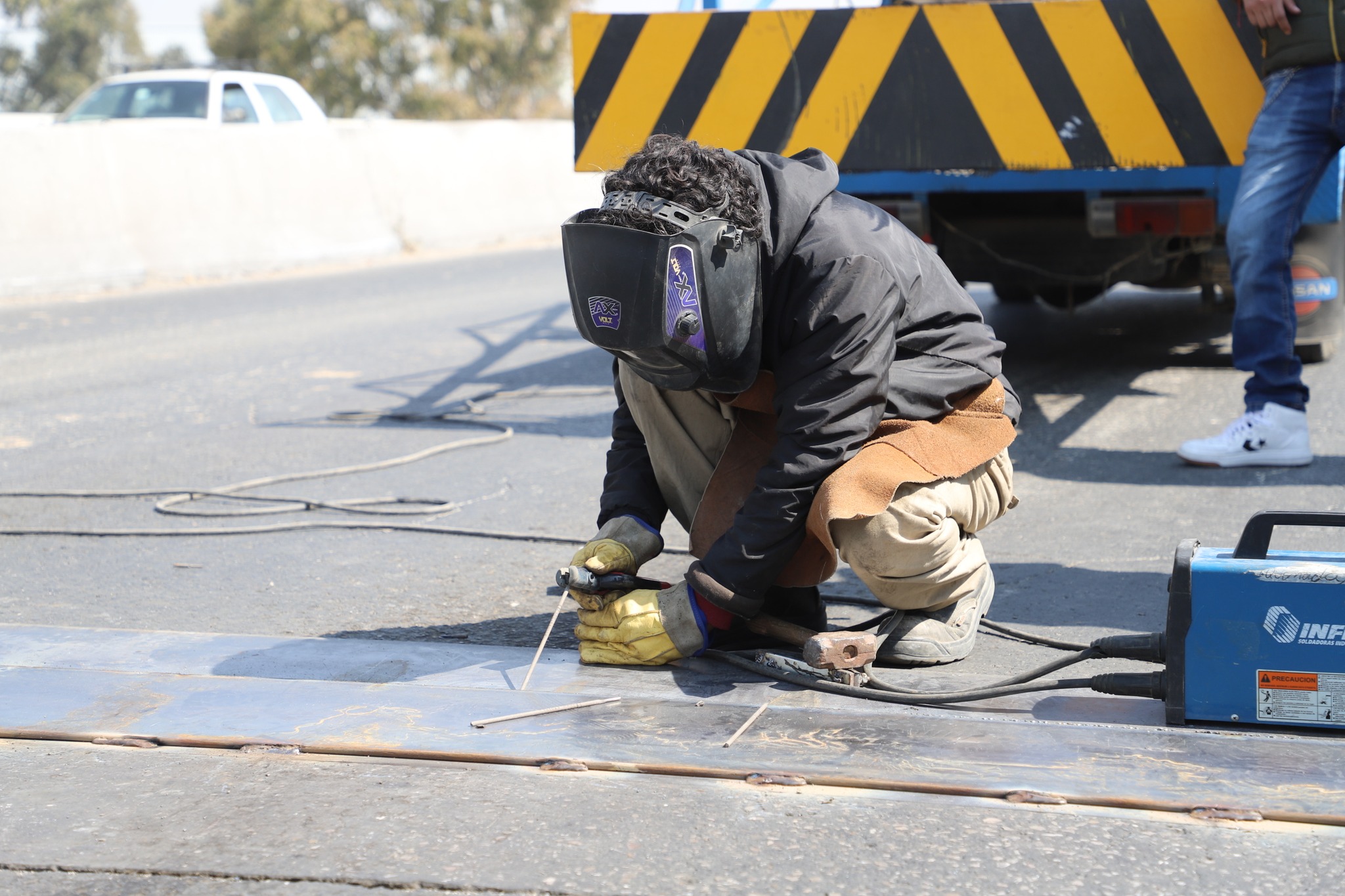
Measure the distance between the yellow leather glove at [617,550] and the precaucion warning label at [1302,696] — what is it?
1.20m

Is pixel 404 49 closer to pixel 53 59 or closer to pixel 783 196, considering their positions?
pixel 53 59

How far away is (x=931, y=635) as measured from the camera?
8.80 ft

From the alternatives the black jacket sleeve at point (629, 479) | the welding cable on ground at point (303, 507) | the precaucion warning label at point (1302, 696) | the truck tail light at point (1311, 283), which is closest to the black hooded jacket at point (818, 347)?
the black jacket sleeve at point (629, 479)

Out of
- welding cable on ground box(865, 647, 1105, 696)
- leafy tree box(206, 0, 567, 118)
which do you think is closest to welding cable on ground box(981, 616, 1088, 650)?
welding cable on ground box(865, 647, 1105, 696)

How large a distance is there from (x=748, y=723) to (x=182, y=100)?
1249cm

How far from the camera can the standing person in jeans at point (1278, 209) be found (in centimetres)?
388

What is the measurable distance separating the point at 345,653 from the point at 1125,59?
313 cm

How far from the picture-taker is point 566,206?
Result: 1703 centimetres

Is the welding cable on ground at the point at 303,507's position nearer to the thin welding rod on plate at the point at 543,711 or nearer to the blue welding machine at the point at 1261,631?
the thin welding rod on plate at the point at 543,711

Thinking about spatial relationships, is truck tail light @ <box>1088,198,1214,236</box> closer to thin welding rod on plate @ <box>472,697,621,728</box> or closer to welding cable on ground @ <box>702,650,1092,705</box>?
welding cable on ground @ <box>702,650,1092,705</box>

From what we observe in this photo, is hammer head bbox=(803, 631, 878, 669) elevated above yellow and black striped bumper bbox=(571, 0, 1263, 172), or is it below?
below

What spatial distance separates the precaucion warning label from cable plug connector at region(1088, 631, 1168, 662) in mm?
168

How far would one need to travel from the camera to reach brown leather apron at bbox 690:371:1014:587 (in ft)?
7.97

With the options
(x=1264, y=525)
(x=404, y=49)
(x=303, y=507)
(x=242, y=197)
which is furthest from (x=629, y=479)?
(x=404, y=49)
